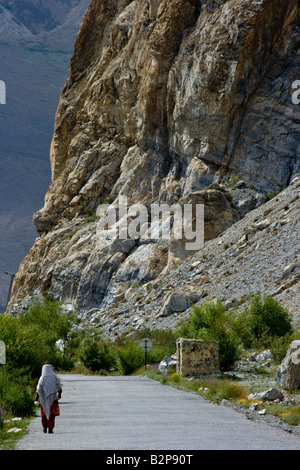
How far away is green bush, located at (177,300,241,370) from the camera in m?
23.8

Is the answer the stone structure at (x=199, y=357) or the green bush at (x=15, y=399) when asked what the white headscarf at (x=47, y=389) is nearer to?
the green bush at (x=15, y=399)

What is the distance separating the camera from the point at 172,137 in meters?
56.4

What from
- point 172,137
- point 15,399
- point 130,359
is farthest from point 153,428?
point 172,137

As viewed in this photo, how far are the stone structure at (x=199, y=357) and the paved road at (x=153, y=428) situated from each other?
4526 millimetres

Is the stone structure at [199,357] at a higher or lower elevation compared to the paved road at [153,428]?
lower
